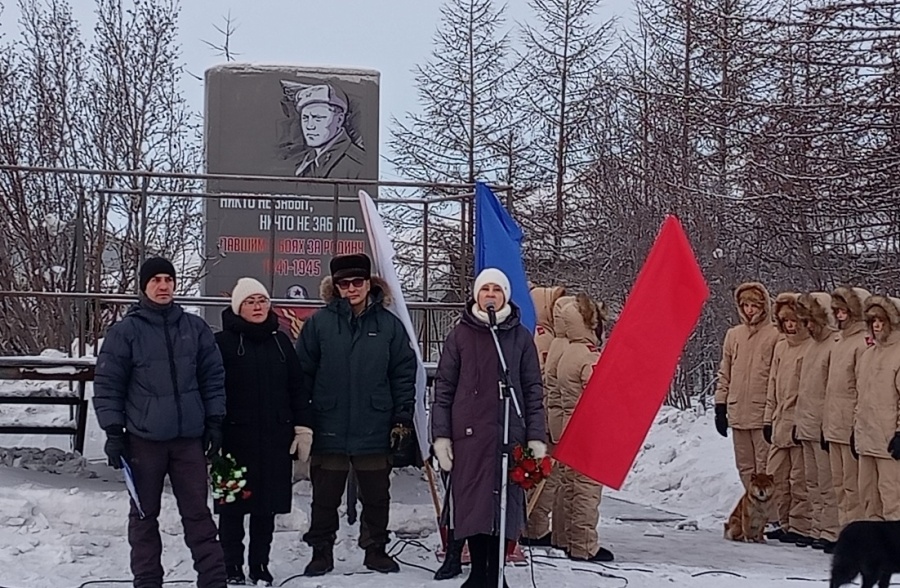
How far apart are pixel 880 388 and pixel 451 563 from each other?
356 centimetres

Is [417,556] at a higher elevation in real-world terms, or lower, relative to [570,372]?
lower

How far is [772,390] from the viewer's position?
10312mm

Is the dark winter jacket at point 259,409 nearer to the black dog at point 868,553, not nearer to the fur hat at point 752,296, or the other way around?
the black dog at point 868,553

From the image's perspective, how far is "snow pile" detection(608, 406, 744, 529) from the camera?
1238 cm

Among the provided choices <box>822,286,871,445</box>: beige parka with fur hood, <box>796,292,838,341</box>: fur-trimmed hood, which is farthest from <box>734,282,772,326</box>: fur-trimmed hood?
<box>822,286,871,445</box>: beige parka with fur hood

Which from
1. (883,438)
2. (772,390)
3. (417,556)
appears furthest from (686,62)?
(417,556)

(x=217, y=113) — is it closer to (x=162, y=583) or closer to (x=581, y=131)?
(x=162, y=583)

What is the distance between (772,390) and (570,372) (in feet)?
8.52

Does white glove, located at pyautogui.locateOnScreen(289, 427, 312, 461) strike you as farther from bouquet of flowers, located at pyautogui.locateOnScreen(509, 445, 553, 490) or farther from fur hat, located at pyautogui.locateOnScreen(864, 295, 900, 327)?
fur hat, located at pyautogui.locateOnScreen(864, 295, 900, 327)

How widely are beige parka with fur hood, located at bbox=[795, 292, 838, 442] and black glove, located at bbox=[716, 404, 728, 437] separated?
2.49ft

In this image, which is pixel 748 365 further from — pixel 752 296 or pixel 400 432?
pixel 400 432

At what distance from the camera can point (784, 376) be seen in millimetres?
10188

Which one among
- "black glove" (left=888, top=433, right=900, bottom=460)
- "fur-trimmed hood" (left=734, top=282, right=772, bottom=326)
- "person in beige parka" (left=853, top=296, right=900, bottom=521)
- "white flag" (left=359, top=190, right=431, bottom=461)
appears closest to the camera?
"white flag" (left=359, top=190, right=431, bottom=461)

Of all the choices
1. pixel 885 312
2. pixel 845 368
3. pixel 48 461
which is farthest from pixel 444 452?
pixel 48 461
